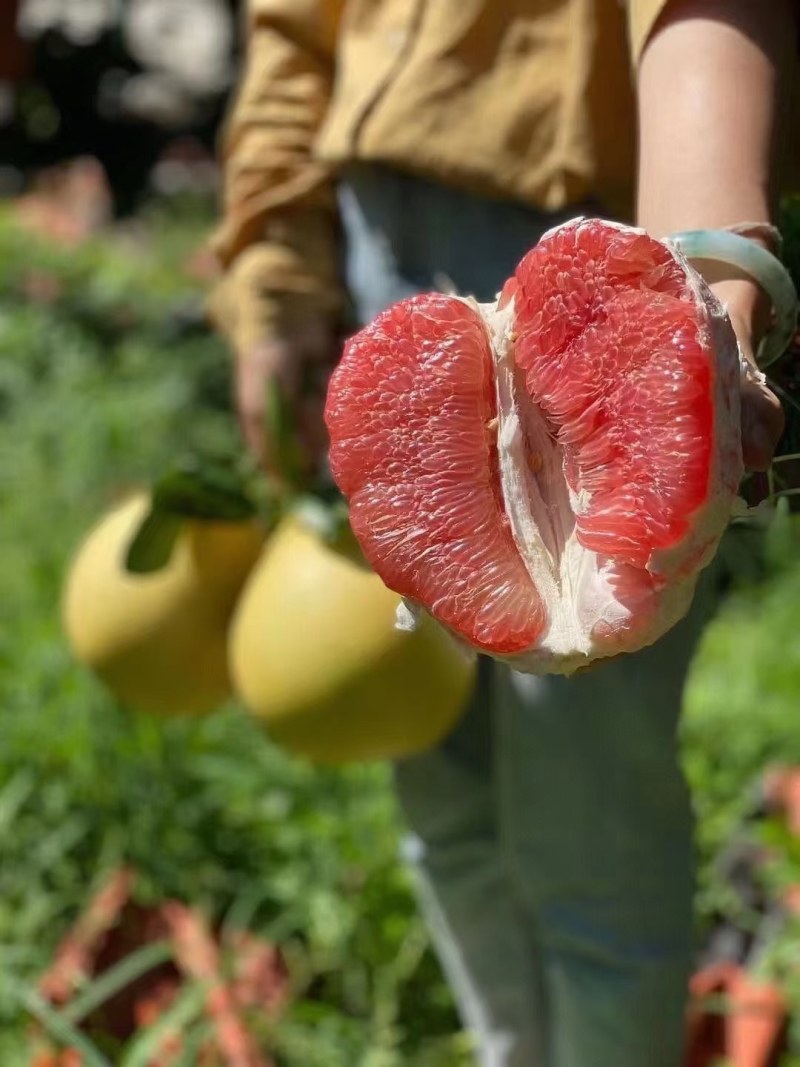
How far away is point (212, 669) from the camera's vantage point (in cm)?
138

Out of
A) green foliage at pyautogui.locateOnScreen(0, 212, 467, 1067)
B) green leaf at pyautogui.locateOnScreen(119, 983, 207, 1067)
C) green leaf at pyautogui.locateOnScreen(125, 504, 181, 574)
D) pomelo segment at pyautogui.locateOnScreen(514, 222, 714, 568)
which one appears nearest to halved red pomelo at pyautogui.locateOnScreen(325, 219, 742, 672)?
pomelo segment at pyautogui.locateOnScreen(514, 222, 714, 568)

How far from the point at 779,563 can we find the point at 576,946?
1.52 m

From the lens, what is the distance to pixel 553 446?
672 mm

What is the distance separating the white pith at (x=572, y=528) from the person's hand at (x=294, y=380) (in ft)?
2.29

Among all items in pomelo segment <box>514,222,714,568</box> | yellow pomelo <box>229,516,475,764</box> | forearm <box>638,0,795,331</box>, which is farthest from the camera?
yellow pomelo <box>229,516,475,764</box>

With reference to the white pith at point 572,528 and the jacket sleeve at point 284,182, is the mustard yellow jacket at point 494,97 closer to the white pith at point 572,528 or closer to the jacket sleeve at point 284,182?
the jacket sleeve at point 284,182

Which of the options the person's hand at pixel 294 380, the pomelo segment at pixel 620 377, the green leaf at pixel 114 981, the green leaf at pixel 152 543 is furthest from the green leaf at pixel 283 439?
the pomelo segment at pixel 620 377

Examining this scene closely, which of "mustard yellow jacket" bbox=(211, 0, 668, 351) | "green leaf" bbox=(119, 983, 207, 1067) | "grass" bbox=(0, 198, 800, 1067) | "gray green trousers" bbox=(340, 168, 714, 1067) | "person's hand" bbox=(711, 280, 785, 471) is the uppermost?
"person's hand" bbox=(711, 280, 785, 471)

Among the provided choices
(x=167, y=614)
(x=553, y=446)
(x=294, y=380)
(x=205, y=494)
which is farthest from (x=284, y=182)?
(x=553, y=446)

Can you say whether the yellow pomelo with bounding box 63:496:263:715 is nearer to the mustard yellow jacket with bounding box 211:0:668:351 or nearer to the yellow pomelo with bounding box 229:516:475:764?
the yellow pomelo with bounding box 229:516:475:764

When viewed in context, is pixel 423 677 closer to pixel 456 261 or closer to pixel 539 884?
pixel 539 884

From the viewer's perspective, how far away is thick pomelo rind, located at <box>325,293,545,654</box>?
2.14 ft

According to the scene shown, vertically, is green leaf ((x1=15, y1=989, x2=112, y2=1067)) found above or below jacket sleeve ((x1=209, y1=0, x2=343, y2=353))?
below

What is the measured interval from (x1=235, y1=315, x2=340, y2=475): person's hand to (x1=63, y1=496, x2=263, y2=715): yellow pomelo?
0.09 meters
